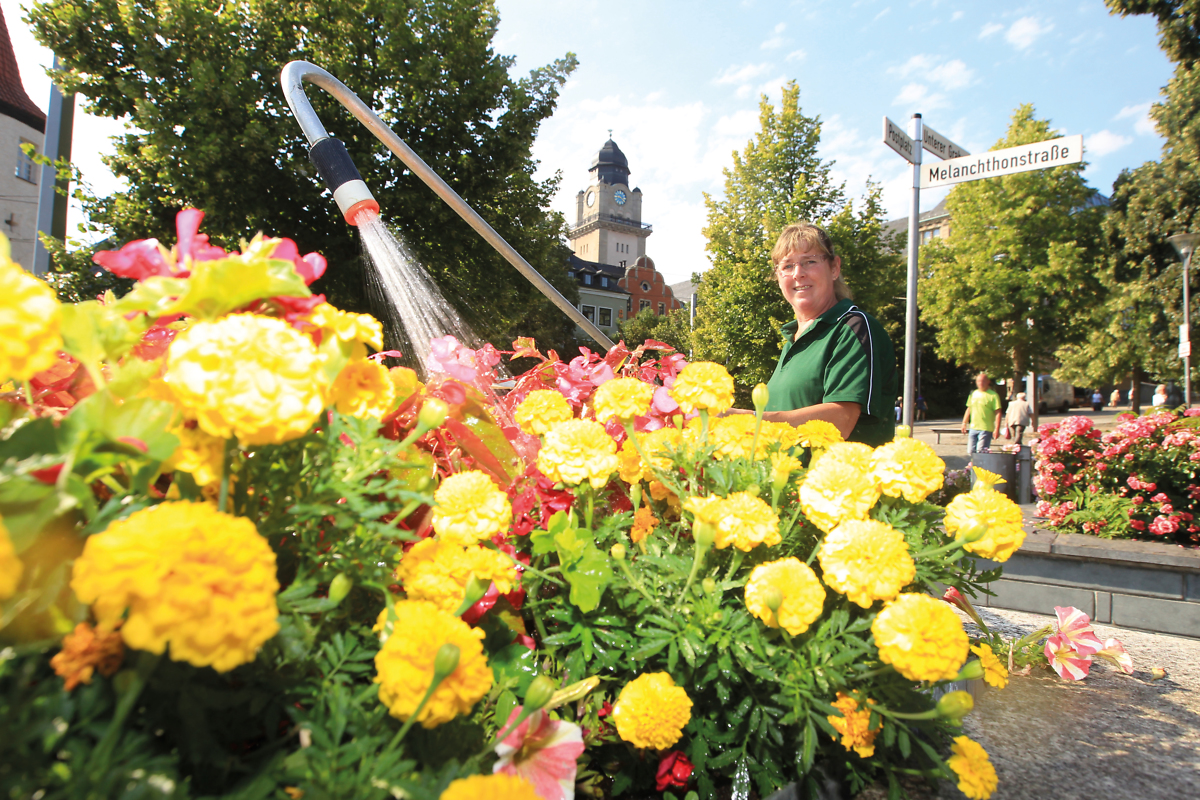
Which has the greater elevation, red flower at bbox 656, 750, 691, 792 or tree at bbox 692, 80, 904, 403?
tree at bbox 692, 80, 904, 403

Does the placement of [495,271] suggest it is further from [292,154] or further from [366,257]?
[292,154]

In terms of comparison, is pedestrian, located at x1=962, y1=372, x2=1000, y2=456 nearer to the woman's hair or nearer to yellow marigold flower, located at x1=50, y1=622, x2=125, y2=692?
the woman's hair

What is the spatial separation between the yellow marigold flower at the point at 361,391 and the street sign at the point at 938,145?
5643 mm

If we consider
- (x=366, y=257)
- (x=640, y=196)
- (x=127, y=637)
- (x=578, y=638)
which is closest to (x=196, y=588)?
(x=127, y=637)

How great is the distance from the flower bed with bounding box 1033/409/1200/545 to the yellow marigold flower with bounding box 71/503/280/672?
449 centimetres

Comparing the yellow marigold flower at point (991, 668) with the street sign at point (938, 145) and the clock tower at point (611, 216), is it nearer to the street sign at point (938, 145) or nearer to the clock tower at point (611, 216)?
the street sign at point (938, 145)

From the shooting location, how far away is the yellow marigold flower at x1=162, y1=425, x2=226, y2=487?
57 centimetres

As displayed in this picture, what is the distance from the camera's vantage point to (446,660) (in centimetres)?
54

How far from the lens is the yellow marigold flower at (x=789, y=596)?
2.48 feet

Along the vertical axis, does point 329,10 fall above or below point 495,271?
above

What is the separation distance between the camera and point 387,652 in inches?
22.6

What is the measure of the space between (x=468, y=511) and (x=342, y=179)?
1.36 metres

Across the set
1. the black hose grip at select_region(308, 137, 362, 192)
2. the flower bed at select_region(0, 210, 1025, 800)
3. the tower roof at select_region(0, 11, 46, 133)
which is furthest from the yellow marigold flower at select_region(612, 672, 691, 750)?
the tower roof at select_region(0, 11, 46, 133)

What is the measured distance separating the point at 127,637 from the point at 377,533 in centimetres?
25
